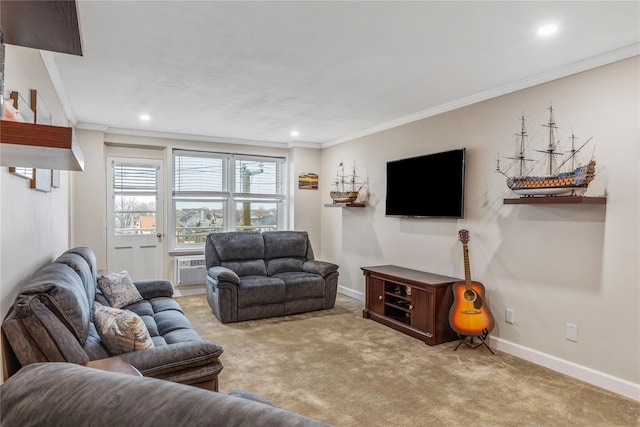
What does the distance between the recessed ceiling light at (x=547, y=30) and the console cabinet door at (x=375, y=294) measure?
2.85m

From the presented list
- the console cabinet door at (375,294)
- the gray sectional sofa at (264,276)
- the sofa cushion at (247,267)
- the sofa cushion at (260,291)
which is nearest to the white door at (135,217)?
the gray sectional sofa at (264,276)

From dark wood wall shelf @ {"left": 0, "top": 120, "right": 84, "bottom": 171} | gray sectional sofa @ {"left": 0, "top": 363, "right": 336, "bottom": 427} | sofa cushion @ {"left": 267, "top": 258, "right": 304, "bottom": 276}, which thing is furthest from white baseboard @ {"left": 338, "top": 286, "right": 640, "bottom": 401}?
dark wood wall shelf @ {"left": 0, "top": 120, "right": 84, "bottom": 171}

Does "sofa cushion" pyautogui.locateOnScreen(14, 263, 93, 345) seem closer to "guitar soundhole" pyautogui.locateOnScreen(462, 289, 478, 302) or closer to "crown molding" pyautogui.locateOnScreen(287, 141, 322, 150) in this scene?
"guitar soundhole" pyautogui.locateOnScreen(462, 289, 478, 302)

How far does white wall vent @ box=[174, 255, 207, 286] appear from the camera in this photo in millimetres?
5656

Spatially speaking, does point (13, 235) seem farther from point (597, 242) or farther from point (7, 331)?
point (597, 242)

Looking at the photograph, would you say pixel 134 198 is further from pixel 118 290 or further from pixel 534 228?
pixel 534 228

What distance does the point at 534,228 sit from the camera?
126 inches

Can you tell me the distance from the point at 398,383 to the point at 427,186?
224 centimetres

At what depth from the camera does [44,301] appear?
1.67 meters

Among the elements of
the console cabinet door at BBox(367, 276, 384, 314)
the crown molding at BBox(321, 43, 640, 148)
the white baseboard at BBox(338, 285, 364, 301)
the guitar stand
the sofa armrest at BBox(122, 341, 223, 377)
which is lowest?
the white baseboard at BBox(338, 285, 364, 301)

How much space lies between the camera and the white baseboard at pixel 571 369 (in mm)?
2621

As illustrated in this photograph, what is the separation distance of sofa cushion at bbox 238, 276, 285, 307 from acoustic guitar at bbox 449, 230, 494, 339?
1.99 meters

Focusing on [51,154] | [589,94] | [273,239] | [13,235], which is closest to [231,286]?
[273,239]

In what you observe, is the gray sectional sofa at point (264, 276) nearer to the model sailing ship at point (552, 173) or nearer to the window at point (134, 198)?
the window at point (134, 198)
